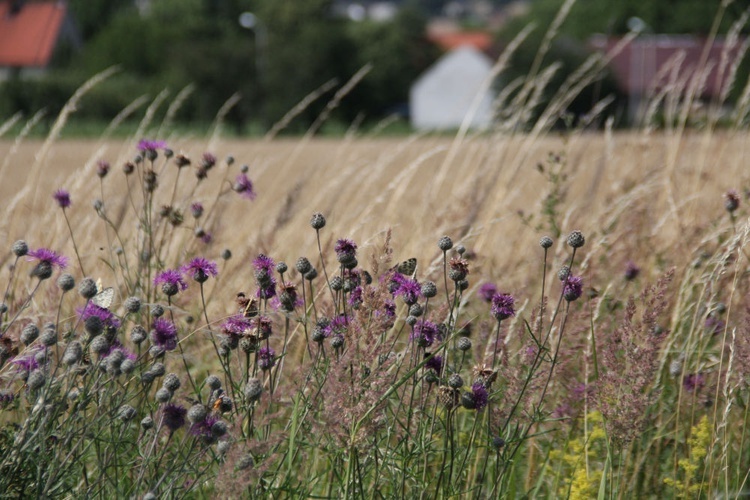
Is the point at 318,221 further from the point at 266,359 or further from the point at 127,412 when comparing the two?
the point at 127,412

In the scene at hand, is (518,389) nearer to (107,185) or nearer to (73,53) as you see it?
(107,185)

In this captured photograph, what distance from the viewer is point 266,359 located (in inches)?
77.5

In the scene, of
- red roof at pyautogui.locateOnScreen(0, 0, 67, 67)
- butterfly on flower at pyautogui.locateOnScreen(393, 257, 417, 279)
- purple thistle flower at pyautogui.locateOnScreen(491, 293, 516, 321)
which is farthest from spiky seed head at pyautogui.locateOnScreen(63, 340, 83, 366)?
red roof at pyautogui.locateOnScreen(0, 0, 67, 67)

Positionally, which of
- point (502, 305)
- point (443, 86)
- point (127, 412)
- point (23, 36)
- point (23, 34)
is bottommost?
point (23, 36)

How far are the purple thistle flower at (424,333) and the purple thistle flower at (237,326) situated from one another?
31cm

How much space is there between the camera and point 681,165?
493 centimetres

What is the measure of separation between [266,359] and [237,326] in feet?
0.35

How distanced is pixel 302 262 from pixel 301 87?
46759 millimetres

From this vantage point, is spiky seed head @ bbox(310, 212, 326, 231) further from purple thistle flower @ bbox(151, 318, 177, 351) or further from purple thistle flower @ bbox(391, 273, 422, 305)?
purple thistle flower @ bbox(151, 318, 177, 351)

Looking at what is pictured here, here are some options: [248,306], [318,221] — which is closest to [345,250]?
[318,221]

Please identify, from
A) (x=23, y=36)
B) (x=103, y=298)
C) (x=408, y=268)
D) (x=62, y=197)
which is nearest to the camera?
(x=103, y=298)

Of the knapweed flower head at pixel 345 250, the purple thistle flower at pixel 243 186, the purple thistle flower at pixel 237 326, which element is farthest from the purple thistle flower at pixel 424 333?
the purple thistle flower at pixel 243 186

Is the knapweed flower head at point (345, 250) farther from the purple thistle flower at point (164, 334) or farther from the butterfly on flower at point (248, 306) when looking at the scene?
the purple thistle flower at point (164, 334)

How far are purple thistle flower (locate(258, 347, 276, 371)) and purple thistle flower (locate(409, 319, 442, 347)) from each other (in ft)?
0.88
